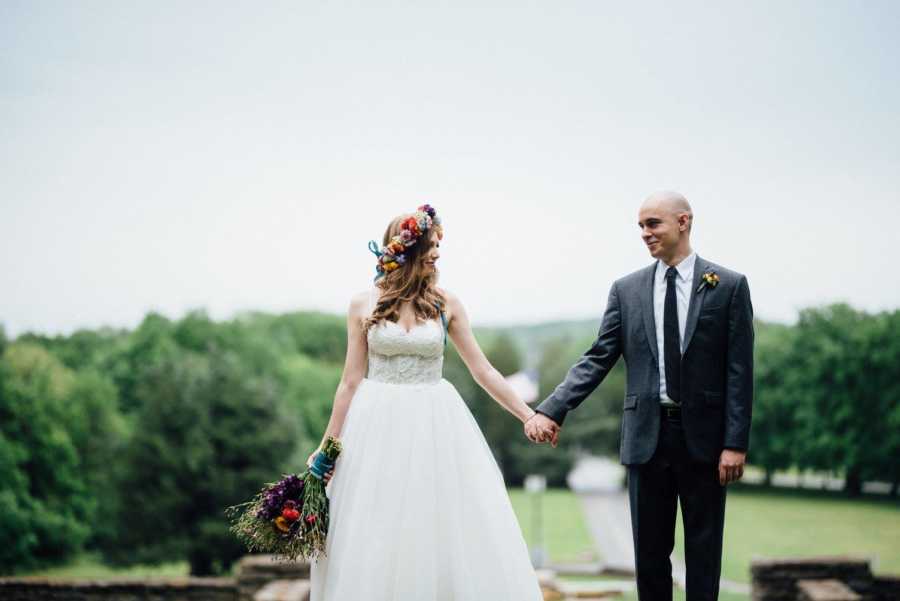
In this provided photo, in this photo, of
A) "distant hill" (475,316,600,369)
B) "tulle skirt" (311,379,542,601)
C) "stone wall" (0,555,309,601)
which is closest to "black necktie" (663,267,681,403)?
"tulle skirt" (311,379,542,601)

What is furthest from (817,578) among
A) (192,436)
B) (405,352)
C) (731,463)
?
(192,436)

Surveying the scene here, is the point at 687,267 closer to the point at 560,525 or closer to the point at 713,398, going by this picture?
the point at 713,398

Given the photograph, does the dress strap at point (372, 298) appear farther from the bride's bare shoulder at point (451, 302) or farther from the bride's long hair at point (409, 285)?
the bride's bare shoulder at point (451, 302)

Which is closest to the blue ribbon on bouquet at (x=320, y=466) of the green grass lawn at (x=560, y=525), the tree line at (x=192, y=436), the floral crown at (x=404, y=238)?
the floral crown at (x=404, y=238)

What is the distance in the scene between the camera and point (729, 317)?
11.7 ft

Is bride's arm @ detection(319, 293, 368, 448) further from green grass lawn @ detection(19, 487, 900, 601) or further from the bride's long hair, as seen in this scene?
green grass lawn @ detection(19, 487, 900, 601)

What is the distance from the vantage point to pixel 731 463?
3459 mm

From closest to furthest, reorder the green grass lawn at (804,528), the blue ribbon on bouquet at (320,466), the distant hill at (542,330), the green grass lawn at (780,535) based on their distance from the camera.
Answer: the blue ribbon on bouquet at (320,466) → the green grass lawn at (804,528) → the green grass lawn at (780,535) → the distant hill at (542,330)

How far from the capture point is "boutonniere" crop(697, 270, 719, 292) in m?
3.57

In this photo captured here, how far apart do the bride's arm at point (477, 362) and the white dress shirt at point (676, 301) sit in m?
0.75

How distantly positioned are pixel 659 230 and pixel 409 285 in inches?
48.5

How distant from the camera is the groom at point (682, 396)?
139 inches

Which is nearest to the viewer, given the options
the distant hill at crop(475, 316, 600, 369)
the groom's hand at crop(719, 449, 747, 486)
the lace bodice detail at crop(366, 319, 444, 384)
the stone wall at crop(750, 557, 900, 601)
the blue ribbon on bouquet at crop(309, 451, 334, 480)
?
the groom's hand at crop(719, 449, 747, 486)

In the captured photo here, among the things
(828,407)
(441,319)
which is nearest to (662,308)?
(441,319)
